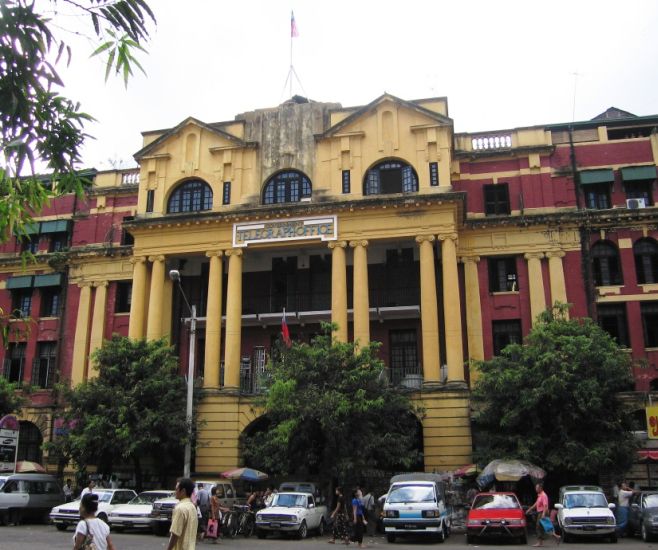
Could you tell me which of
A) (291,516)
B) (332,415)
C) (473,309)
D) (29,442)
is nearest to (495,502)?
Answer: (332,415)

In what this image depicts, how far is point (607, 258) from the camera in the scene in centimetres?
3656

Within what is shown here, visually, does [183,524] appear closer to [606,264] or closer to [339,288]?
[339,288]

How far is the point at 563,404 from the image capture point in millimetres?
27516

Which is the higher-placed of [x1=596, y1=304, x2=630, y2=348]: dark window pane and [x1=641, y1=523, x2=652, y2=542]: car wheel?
[x1=596, y1=304, x2=630, y2=348]: dark window pane

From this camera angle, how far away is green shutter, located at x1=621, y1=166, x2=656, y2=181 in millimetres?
36656

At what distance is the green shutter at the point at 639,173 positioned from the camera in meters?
36.7

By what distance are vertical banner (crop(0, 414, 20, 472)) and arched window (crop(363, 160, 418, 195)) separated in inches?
774

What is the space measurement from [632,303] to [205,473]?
22761mm

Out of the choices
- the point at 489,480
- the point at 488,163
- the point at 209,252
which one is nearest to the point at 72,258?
the point at 209,252

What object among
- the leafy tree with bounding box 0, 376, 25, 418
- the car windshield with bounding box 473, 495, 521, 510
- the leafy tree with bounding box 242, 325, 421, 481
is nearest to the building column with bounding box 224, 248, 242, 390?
the leafy tree with bounding box 242, 325, 421, 481

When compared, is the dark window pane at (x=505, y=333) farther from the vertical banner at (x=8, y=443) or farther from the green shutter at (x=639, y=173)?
the vertical banner at (x=8, y=443)

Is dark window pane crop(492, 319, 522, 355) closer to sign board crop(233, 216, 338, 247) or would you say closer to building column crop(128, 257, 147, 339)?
sign board crop(233, 216, 338, 247)

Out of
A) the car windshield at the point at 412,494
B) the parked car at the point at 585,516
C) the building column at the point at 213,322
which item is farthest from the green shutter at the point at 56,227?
the parked car at the point at 585,516

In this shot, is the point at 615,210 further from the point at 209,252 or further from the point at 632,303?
the point at 209,252
